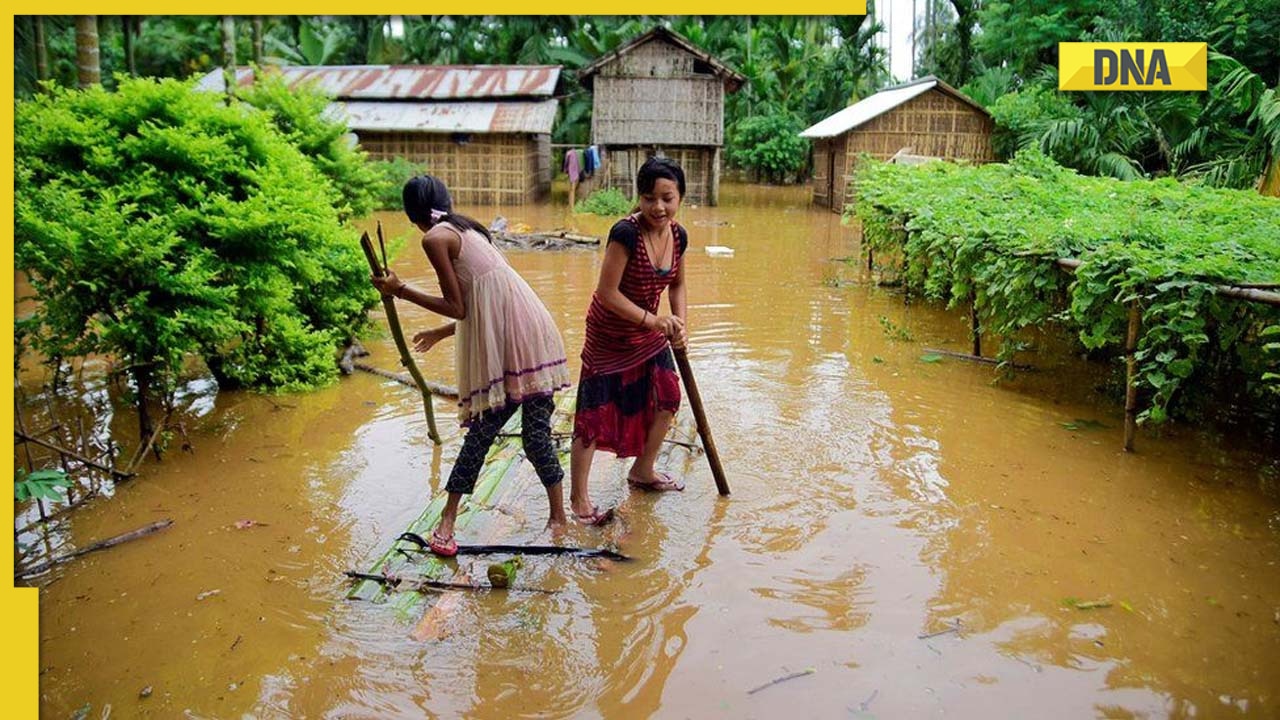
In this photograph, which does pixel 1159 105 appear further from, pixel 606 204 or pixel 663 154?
pixel 606 204

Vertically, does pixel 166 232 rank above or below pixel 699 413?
above

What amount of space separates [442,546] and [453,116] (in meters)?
19.4

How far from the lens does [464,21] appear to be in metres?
Answer: 30.7

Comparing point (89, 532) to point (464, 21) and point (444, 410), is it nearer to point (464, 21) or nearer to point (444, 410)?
point (444, 410)

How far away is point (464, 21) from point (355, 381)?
27083 millimetres

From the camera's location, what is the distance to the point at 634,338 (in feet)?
13.1

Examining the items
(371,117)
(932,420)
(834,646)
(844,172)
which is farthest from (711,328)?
(371,117)

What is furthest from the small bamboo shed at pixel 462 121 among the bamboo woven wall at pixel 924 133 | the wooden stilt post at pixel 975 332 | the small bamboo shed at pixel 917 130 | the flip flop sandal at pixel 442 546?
the flip flop sandal at pixel 442 546

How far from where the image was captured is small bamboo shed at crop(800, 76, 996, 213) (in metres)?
20.4

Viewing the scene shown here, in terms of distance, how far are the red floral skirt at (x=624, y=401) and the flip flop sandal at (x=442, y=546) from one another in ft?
2.48

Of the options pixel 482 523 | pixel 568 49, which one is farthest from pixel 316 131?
pixel 568 49

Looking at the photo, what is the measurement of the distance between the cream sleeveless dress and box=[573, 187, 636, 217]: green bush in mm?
16761

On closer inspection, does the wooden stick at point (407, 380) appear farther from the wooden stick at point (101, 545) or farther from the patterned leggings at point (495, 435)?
the patterned leggings at point (495, 435)

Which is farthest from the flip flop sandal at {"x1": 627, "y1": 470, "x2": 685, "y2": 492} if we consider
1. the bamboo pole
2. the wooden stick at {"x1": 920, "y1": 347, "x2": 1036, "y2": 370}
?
the wooden stick at {"x1": 920, "y1": 347, "x2": 1036, "y2": 370}
